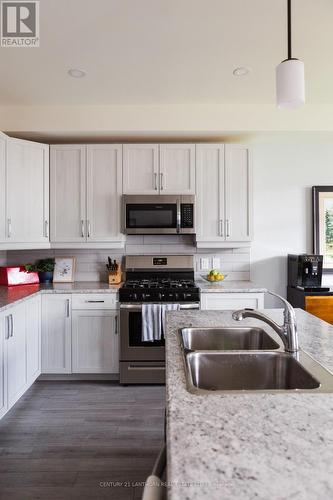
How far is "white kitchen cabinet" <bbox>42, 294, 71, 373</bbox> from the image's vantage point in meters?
3.07

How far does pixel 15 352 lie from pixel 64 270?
1.16 meters

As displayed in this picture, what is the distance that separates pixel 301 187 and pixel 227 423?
3.41 meters

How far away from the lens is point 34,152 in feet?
10.6

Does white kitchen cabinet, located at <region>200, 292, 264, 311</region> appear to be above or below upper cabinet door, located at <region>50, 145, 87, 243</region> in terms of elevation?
below

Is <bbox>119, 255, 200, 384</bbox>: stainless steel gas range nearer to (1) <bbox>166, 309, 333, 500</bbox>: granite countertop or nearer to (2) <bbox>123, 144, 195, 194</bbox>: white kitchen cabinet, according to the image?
(2) <bbox>123, 144, 195, 194</bbox>: white kitchen cabinet

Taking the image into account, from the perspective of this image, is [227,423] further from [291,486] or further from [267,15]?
[267,15]

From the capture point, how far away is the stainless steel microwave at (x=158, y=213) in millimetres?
3266

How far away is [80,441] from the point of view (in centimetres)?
Answer: 216

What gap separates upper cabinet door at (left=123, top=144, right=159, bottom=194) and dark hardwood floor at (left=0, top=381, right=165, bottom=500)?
76.4 inches

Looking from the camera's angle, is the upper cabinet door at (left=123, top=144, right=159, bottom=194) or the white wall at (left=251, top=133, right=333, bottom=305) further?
the white wall at (left=251, top=133, right=333, bottom=305)

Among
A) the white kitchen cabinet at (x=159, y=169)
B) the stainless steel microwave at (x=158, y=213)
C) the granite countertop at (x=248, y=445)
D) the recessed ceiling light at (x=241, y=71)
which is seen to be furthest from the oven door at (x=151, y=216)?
the granite countertop at (x=248, y=445)

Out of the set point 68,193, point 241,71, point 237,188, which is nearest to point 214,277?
point 237,188

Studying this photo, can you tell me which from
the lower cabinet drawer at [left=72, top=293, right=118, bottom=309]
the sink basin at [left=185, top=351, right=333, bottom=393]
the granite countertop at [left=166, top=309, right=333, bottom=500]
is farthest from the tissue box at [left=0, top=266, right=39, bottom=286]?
the granite countertop at [left=166, top=309, right=333, bottom=500]

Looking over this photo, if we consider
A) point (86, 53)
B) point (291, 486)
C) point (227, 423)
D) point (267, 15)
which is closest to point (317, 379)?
point (227, 423)
